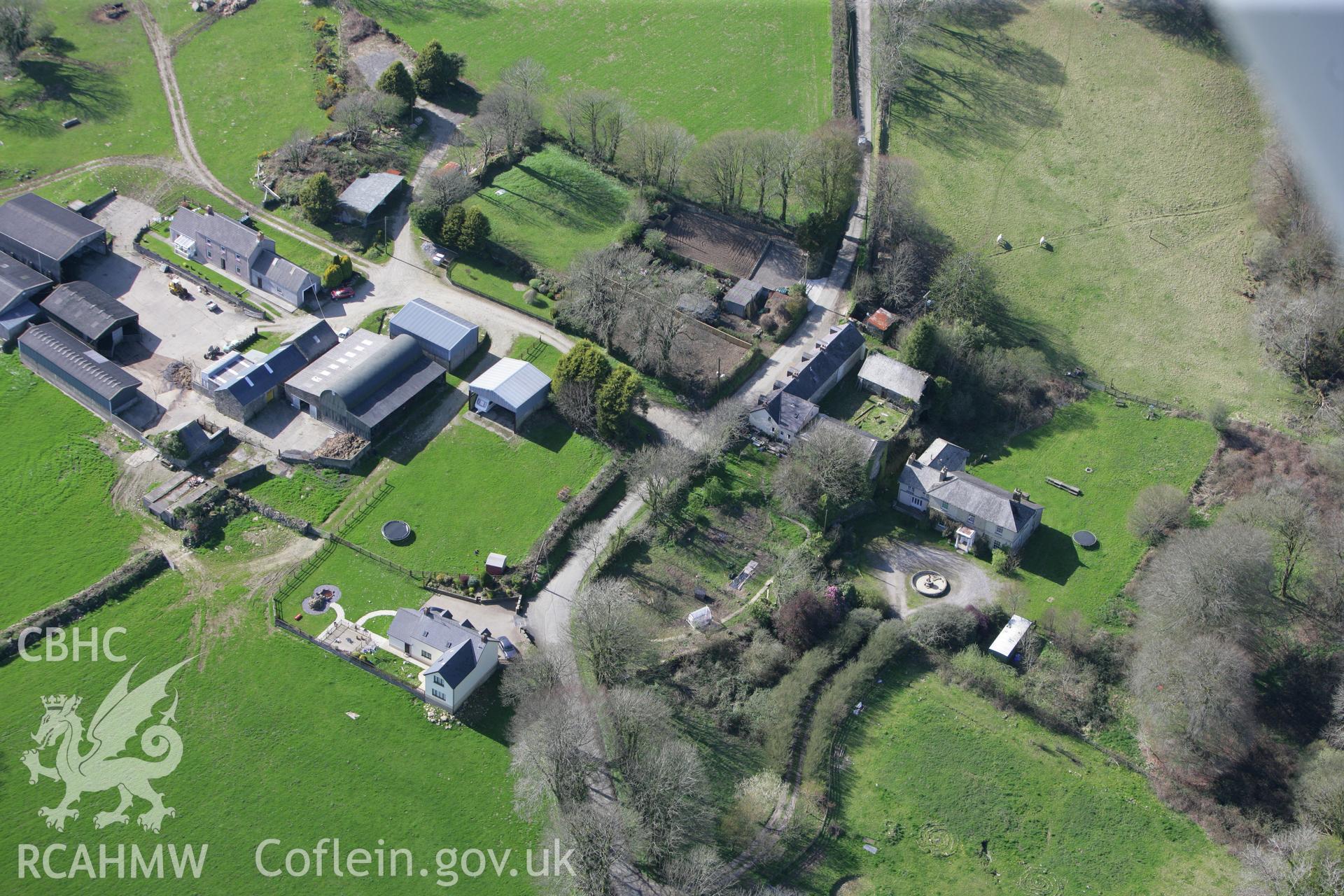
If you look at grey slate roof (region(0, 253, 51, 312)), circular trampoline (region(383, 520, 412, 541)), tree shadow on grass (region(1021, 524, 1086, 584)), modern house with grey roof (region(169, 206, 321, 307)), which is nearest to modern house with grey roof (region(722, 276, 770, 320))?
tree shadow on grass (region(1021, 524, 1086, 584))

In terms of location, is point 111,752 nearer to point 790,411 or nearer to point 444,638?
point 444,638

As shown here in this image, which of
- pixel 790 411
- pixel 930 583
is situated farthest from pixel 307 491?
pixel 930 583

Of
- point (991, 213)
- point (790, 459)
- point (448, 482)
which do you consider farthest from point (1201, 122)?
point (448, 482)

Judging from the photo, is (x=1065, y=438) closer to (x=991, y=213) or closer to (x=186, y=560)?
(x=991, y=213)

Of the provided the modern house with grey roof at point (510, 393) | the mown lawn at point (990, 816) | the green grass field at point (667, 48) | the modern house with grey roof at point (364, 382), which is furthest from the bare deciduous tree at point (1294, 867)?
the green grass field at point (667, 48)

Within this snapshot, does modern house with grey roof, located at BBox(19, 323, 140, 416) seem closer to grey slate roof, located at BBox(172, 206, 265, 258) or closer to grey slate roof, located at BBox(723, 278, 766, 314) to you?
grey slate roof, located at BBox(172, 206, 265, 258)

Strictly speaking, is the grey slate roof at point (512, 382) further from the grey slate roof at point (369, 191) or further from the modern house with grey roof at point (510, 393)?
the grey slate roof at point (369, 191)
